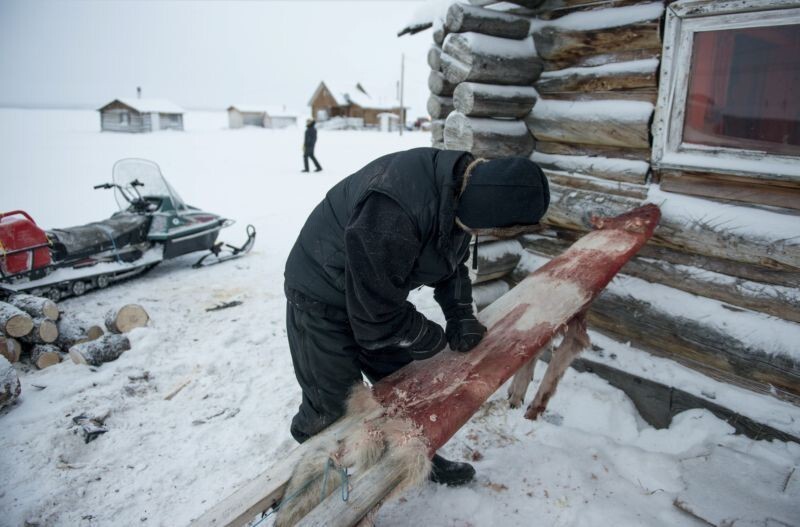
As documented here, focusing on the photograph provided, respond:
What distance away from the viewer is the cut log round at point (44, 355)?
4203mm

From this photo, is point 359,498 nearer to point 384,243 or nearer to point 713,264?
point 384,243

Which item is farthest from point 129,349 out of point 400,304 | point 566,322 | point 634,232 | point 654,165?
point 654,165

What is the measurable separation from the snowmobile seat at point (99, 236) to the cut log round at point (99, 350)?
173 cm

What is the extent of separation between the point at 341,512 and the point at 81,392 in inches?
129

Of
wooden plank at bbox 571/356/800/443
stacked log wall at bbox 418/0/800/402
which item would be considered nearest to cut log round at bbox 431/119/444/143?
stacked log wall at bbox 418/0/800/402

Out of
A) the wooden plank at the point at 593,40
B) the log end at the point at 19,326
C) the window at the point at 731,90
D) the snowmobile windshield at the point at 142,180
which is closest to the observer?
the window at the point at 731,90

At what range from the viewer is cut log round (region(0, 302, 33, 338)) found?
4207 mm

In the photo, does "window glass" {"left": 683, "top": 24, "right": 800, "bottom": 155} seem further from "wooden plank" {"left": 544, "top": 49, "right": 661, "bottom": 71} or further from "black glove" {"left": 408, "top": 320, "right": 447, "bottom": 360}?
"black glove" {"left": 408, "top": 320, "right": 447, "bottom": 360}

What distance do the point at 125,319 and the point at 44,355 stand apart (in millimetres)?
755

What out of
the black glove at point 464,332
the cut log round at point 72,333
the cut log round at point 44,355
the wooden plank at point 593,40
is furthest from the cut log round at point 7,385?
the wooden plank at point 593,40

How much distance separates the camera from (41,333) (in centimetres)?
438

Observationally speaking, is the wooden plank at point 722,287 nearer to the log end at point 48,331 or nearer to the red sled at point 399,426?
the red sled at point 399,426

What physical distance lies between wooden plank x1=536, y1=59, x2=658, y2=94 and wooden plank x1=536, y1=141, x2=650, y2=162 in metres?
0.44

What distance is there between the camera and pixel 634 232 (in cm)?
310
